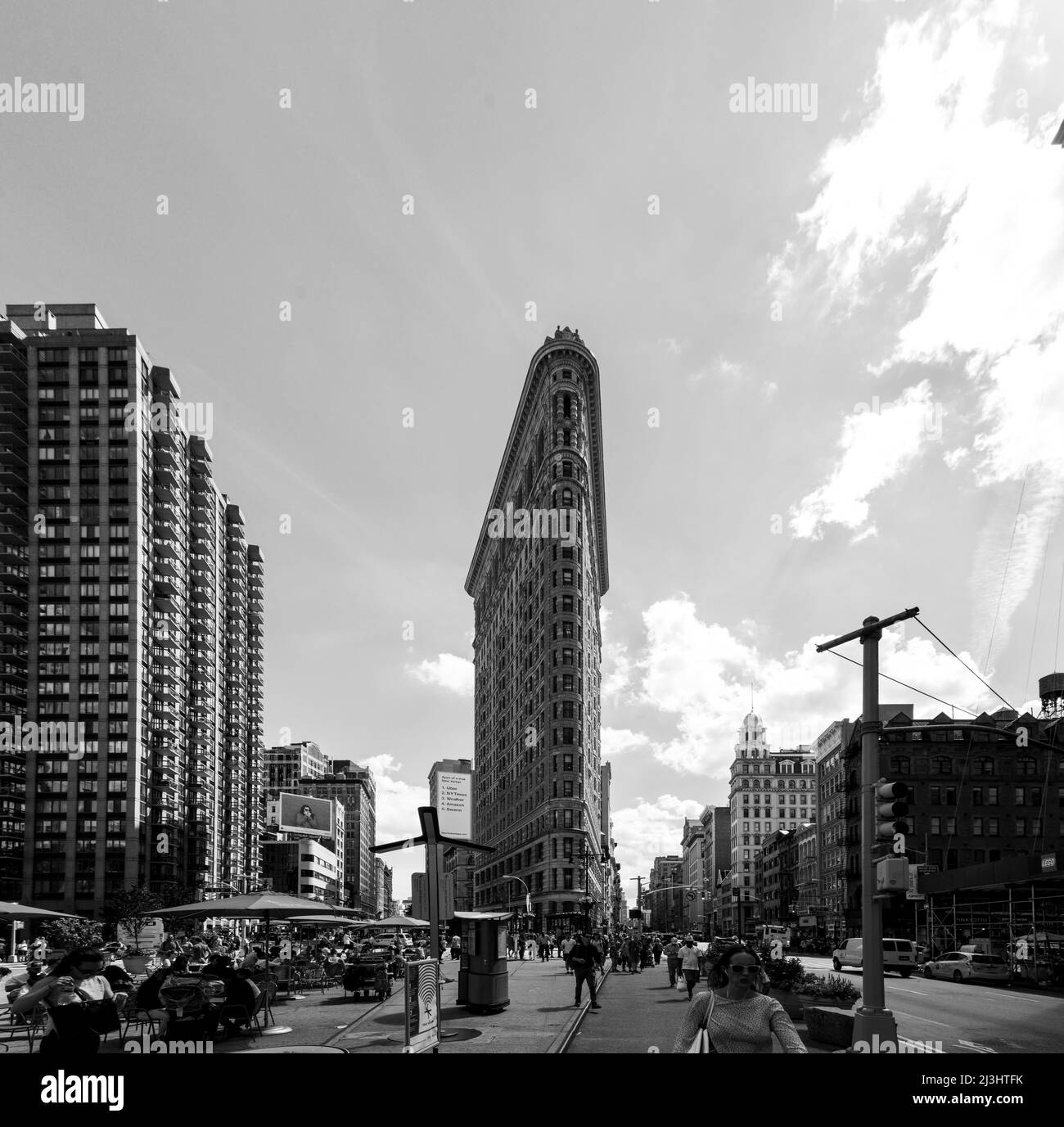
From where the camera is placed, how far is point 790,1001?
21422mm

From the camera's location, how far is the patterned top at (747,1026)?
6508 millimetres

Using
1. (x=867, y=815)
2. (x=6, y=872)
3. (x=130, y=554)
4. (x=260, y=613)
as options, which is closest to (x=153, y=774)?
(x=6, y=872)

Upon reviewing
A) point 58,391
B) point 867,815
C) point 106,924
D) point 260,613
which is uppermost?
point 58,391

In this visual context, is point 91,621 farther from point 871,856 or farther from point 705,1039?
point 705,1039

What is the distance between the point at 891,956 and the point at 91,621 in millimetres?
97794

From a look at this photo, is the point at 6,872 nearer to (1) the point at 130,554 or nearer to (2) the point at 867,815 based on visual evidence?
(1) the point at 130,554

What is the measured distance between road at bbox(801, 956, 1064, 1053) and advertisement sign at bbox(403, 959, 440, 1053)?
7826 millimetres

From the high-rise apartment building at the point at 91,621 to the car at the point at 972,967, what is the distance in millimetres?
92628

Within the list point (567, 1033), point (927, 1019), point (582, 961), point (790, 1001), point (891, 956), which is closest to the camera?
point (567, 1033)

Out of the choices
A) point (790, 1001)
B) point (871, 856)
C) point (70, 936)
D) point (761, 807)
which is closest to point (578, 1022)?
point (790, 1001)

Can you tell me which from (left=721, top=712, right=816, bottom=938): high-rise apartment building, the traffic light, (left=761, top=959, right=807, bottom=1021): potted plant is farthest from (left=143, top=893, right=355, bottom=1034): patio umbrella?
(left=721, top=712, right=816, bottom=938): high-rise apartment building
